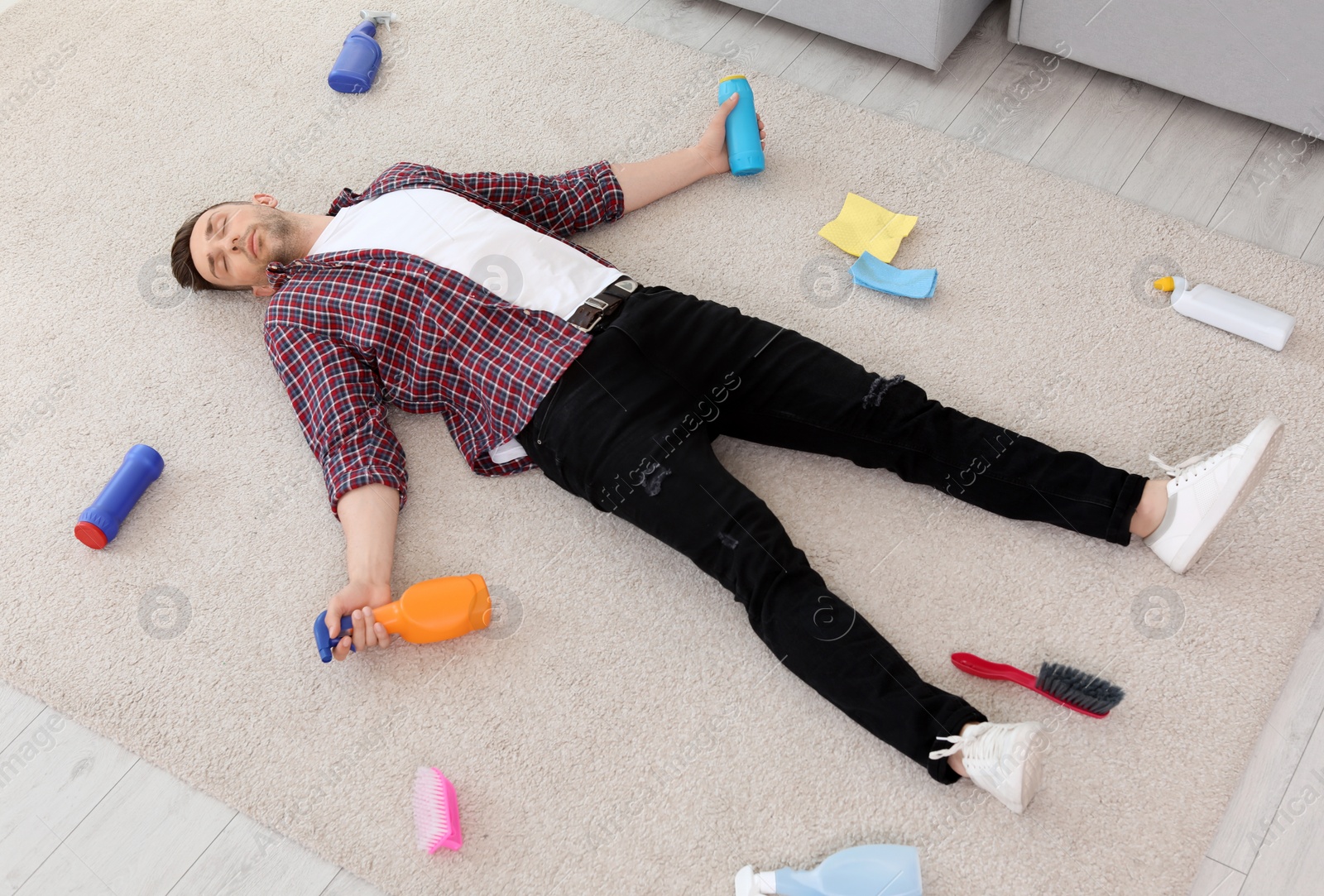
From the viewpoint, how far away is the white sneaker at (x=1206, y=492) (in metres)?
1.16

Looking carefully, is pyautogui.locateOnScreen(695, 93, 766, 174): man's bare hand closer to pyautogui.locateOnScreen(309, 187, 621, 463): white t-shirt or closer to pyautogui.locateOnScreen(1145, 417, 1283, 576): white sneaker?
pyautogui.locateOnScreen(309, 187, 621, 463): white t-shirt

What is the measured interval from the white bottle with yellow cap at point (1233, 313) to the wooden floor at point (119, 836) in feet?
4.24

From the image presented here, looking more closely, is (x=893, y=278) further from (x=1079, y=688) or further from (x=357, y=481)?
(x=357, y=481)

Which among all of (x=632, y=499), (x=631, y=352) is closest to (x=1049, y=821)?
(x=632, y=499)

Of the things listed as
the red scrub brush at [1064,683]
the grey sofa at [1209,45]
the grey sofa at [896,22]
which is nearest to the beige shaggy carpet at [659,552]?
the red scrub brush at [1064,683]

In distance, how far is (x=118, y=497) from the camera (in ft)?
4.65

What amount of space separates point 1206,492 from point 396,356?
1.04 metres

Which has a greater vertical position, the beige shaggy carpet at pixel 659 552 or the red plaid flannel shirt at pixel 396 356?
the red plaid flannel shirt at pixel 396 356

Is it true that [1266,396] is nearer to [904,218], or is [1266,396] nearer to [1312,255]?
[1312,255]

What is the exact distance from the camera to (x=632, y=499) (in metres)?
1.25

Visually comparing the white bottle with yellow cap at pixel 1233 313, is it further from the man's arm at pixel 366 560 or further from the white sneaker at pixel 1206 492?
the man's arm at pixel 366 560

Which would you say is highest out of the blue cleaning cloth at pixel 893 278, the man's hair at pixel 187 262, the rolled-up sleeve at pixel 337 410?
the man's hair at pixel 187 262

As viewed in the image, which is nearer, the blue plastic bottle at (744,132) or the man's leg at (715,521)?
the man's leg at (715,521)

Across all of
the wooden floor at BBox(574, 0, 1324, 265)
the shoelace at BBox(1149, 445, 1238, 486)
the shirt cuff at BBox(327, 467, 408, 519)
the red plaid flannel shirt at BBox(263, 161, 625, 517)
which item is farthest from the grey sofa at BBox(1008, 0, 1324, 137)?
the shirt cuff at BBox(327, 467, 408, 519)
